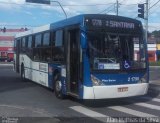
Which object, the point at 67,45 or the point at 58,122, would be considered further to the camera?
the point at 67,45

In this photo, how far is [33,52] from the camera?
790 inches

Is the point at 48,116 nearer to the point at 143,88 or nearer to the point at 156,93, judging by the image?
the point at 143,88

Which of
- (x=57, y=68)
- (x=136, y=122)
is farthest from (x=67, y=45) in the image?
(x=136, y=122)

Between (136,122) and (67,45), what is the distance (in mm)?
4997

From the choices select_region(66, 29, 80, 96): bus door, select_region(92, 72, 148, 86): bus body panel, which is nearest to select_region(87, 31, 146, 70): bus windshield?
select_region(92, 72, 148, 86): bus body panel

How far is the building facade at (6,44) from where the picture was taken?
78.1 metres

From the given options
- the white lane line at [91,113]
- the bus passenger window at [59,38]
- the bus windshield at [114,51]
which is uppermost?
the bus passenger window at [59,38]

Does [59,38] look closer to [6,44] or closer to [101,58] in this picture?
[101,58]

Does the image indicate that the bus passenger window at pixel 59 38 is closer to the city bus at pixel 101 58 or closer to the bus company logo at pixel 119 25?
the city bus at pixel 101 58

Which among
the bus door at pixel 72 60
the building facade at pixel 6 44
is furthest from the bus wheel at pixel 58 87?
the building facade at pixel 6 44

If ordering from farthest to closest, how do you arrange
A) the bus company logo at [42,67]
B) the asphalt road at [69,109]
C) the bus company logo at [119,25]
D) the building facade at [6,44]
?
the building facade at [6,44]
the bus company logo at [42,67]
the bus company logo at [119,25]
the asphalt road at [69,109]

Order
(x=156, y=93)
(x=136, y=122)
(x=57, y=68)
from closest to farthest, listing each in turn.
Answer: (x=136, y=122) < (x=57, y=68) < (x=156, y=93)

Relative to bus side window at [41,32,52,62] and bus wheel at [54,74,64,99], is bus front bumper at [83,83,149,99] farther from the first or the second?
bus side window at [41,32,52,62]

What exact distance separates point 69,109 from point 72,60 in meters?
2.03
